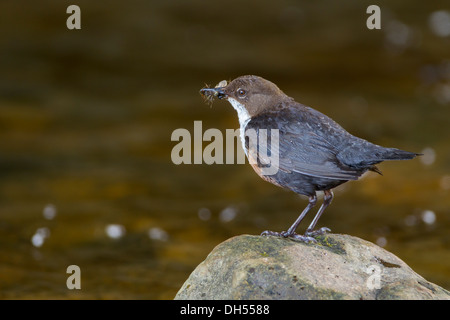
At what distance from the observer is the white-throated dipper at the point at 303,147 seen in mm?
4680

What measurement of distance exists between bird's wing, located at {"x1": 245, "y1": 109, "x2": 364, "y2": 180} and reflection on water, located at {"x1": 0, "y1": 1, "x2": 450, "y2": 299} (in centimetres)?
320

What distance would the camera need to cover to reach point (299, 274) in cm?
412

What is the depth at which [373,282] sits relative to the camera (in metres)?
4.28

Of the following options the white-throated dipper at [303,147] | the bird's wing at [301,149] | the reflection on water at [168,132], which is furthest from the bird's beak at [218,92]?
the reflection on water at [168,132]

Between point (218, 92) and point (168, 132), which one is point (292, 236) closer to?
point (218, 92)

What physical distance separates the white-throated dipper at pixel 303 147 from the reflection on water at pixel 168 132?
10.3 ft

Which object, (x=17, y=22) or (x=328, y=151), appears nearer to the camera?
(x=328, y=151)

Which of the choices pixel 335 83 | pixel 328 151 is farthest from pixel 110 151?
pixel 328 151

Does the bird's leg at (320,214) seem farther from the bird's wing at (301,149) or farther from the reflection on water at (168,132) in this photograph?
the reflection on water at (168,132)

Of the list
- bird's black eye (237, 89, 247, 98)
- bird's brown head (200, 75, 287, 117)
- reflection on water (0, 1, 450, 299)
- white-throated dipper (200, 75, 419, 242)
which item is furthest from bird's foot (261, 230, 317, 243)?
reflection on water (0, 1, 450, 299)

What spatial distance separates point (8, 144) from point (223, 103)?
16.5 feet

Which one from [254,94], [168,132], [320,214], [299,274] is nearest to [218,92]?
[254,94]

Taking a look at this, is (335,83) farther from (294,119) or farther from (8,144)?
(294,119)

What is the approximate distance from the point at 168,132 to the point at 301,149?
8052mm
